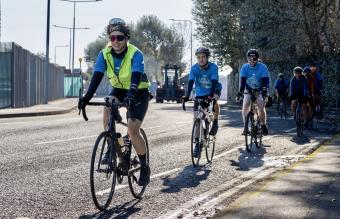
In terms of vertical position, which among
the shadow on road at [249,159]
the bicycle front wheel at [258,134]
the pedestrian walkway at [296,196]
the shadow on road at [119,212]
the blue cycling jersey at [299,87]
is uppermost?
the blue cycling jersey at [299,87]

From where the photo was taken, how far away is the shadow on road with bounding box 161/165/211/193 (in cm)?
706

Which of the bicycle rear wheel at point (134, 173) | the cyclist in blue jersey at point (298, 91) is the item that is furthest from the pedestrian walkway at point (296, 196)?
the cyclist in blue jersey at point (298, 91)

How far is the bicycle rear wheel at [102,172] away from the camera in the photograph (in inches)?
218

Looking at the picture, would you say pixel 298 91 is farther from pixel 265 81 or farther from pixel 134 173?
pixel 134 173

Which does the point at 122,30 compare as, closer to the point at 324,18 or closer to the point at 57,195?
the point at 57,195

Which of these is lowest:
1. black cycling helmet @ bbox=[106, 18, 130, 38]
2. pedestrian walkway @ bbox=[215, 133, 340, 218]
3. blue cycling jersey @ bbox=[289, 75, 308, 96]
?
pedestrian walkway @ bbox=[215, 133, 340, 218]

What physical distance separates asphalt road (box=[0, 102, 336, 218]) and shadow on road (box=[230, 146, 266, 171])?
0.02 metres

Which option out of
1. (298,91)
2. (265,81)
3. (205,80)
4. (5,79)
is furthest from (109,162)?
(5,79)

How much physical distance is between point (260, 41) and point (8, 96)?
1485 centimetres

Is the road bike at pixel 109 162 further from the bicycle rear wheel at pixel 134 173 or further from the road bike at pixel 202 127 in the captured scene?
the road bike at pixel 202 127

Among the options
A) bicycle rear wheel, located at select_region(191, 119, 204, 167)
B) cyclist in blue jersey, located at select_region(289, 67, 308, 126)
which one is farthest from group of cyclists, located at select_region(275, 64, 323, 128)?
bicycle rear wheel, located at select_region(191, 119, 204, 167)

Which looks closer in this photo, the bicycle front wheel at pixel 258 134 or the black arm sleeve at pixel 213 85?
the black arm sleeve at pixel 213 85

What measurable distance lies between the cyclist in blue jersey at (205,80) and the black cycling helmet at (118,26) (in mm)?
3314

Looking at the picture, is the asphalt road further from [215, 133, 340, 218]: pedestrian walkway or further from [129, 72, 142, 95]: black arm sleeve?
[129, 72, 142, 95]: black arm sleeve
